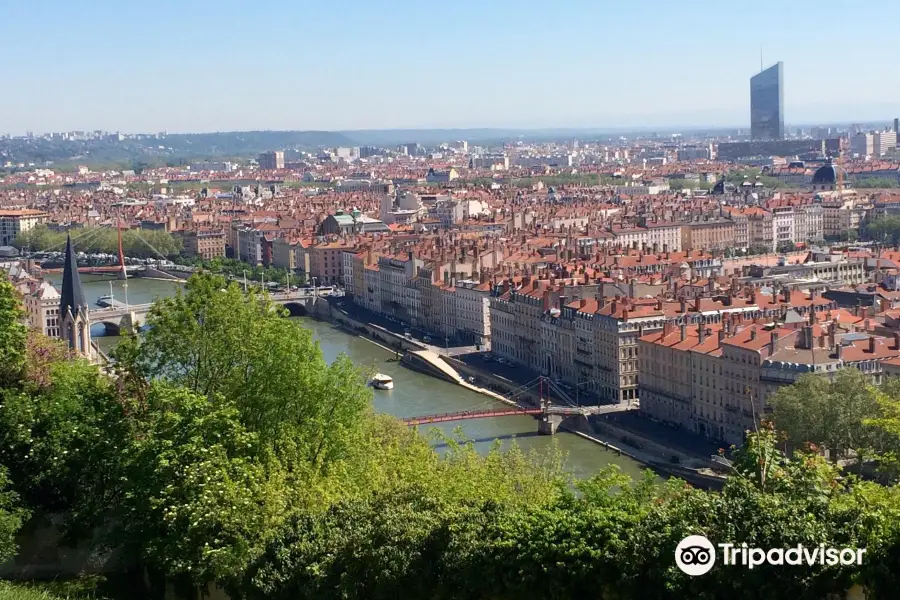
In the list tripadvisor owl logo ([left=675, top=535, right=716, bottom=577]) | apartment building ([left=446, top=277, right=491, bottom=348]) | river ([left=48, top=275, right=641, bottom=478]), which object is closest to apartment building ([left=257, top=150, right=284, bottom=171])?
river ([left=48, top=275, right=641, bottom=478])

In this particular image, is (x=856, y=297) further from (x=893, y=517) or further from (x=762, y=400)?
(x=893, y=517)

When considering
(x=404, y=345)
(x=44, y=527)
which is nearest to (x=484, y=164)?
(x=404, y=345)

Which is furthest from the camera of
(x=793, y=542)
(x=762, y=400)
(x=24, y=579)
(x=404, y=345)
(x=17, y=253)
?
(x=17, y=253)

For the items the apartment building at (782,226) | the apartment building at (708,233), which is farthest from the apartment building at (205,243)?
the apartment building at (782,226)

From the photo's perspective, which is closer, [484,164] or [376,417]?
[376,417]

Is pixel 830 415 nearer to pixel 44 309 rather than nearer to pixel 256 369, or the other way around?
pixel 256 369

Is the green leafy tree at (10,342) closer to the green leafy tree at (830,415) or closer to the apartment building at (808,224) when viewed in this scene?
the green leafy tree at (830,415)

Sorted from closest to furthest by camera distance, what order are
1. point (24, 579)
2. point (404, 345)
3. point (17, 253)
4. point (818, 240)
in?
point (24, 579), point (404, 345), point (818, 240), point (17, 253)
